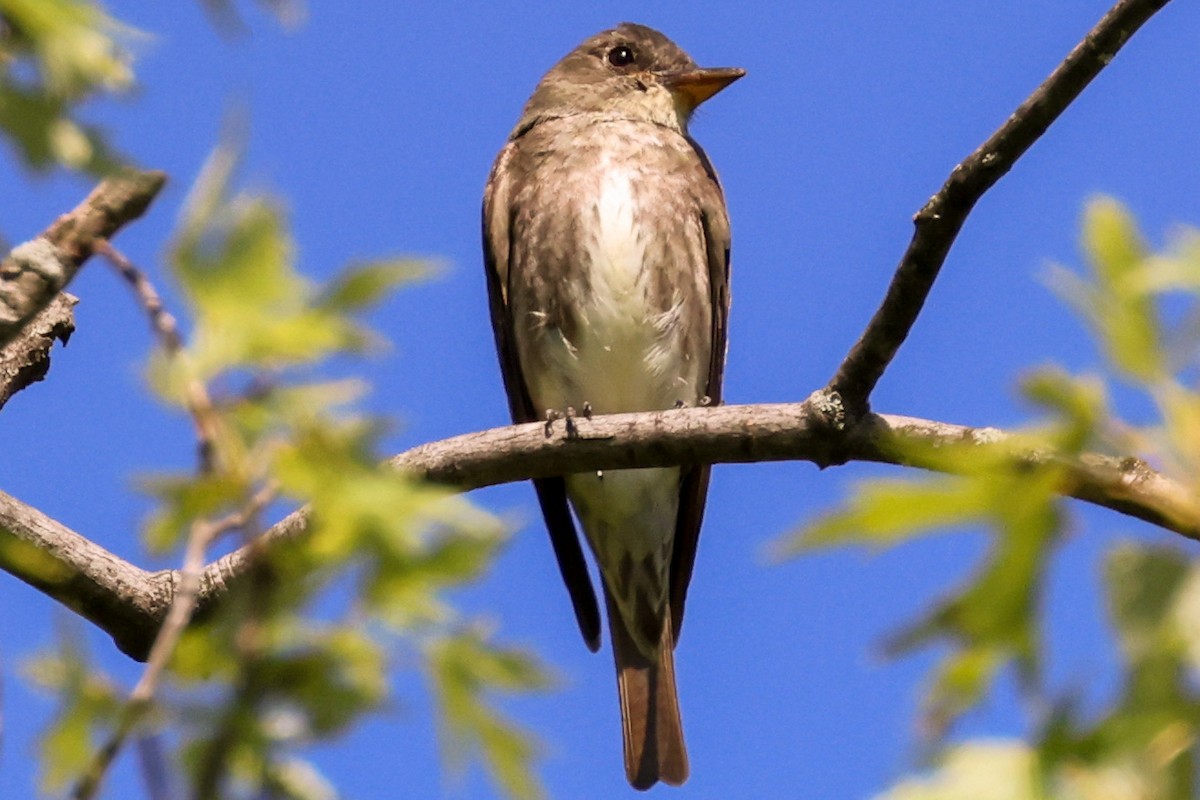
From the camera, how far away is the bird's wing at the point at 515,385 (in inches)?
277

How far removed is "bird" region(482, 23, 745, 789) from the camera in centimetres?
713

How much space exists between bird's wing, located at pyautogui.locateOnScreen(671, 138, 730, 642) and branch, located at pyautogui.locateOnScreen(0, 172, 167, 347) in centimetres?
432

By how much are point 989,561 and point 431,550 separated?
22.6 inches

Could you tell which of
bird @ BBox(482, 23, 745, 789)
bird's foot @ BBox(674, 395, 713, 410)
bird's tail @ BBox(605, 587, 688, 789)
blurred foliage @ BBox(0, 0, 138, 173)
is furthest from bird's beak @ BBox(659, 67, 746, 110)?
blurred foliage @ BBox(0, 0, 138, 173)

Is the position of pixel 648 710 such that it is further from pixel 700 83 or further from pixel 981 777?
pixel 981 777

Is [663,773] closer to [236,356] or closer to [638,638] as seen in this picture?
[638,638]

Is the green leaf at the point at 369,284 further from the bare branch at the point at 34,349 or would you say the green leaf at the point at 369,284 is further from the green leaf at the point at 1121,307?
the bare branch at the point at 34,349

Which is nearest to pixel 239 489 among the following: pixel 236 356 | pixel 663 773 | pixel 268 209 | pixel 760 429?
pixel 236 356

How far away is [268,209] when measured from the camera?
1812 mm

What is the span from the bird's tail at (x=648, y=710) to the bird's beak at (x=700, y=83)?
2531mm

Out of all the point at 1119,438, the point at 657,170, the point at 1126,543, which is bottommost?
the point at 1126,543

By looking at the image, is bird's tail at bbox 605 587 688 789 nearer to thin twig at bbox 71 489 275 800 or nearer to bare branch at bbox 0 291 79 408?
bare branch at bbox 0 291 79 408

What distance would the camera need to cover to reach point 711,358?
7.46m

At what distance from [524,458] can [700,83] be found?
375 cm
